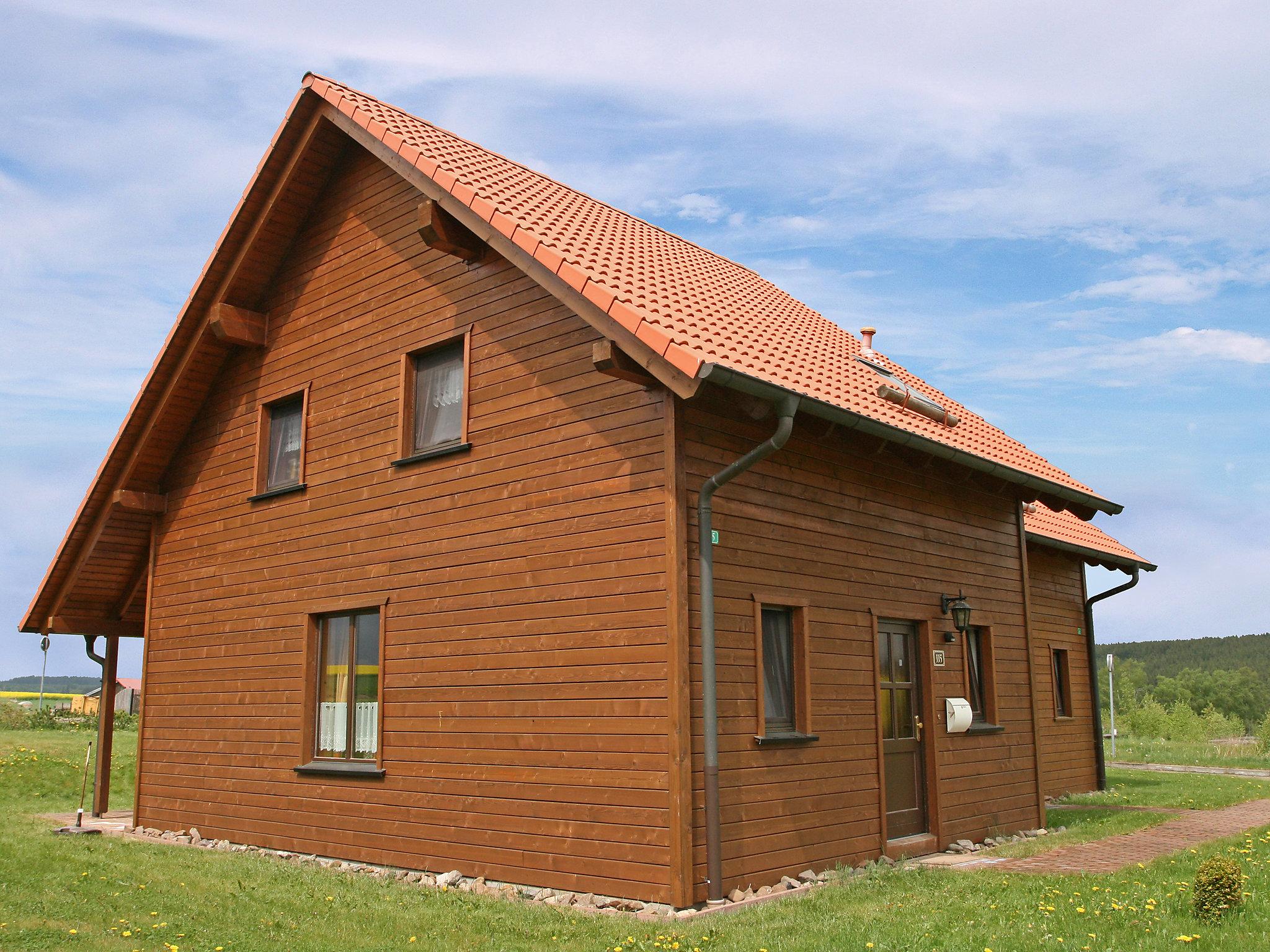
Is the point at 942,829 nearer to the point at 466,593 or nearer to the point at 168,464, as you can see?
the point at 466,593

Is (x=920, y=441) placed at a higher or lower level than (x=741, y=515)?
higher

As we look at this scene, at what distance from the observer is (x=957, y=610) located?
11.2 meters

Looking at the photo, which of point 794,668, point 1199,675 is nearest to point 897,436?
point 794,668

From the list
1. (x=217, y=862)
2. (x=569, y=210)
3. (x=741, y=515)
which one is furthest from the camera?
(x=569, y=210)

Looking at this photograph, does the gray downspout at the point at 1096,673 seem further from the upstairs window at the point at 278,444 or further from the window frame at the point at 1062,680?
the upstairs window at the point at 278,444

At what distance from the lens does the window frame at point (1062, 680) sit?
17203 millimetres

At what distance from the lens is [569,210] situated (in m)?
11.6

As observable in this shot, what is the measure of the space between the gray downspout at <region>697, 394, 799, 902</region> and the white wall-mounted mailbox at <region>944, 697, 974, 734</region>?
3.80 m

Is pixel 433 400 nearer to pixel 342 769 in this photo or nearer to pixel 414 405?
pixel 414 405

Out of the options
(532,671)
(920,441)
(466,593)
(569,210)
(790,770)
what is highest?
(569,210)

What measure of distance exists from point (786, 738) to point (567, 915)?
2.24m

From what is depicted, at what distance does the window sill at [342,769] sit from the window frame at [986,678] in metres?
6.13

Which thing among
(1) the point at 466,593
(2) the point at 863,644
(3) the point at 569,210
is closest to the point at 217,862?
(1) the point at 466,593

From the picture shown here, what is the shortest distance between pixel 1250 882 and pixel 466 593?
6493mm
